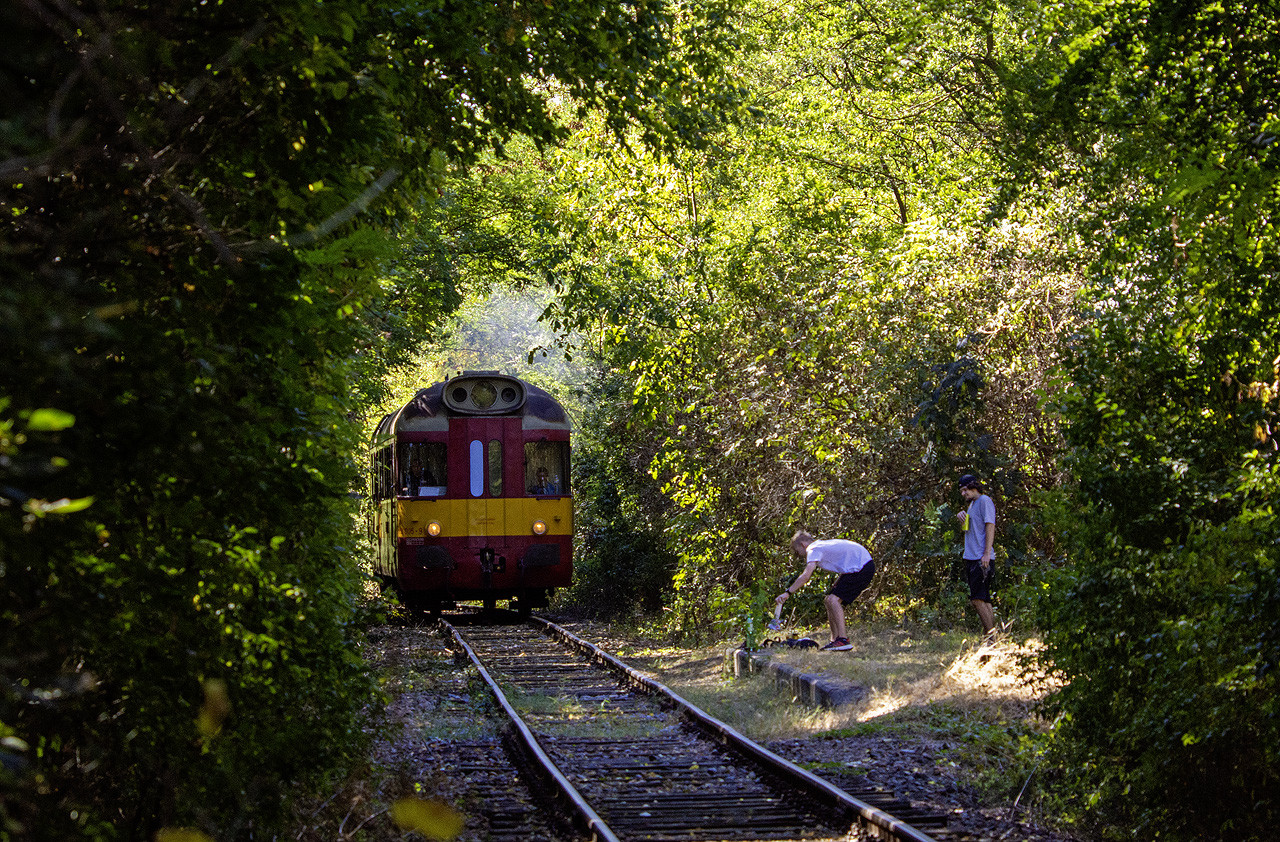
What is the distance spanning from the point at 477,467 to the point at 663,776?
11.1 meters

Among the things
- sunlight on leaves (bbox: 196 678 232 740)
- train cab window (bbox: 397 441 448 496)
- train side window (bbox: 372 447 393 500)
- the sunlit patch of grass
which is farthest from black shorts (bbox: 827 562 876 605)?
train side window (bbox: 372 447 393 500)

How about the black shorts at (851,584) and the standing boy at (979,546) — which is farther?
the black shorts at (851,584)

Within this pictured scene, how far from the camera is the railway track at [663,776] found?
6.94 metres

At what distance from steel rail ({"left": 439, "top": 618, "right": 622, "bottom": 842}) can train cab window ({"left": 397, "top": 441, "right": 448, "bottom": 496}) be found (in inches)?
256

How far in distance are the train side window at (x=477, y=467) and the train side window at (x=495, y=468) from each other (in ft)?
0.46

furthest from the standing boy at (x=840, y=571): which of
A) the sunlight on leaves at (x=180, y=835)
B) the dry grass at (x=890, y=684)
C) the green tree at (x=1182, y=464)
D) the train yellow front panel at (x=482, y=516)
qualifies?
the sunlight on leaves at (x=180, y=835)

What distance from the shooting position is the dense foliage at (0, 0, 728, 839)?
10.3 feet

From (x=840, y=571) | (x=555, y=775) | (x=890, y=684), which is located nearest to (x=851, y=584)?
(x=840, y=571)

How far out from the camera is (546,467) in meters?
19.7

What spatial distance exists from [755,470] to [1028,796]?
9.93m

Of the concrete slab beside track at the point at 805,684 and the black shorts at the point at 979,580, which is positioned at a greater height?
the black shorts at the point at 979,580

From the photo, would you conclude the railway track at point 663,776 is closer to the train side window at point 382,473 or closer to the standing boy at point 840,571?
the standing boy at point 840,571

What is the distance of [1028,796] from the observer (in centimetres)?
727

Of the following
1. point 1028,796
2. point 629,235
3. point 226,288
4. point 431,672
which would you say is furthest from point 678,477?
point 226,288
